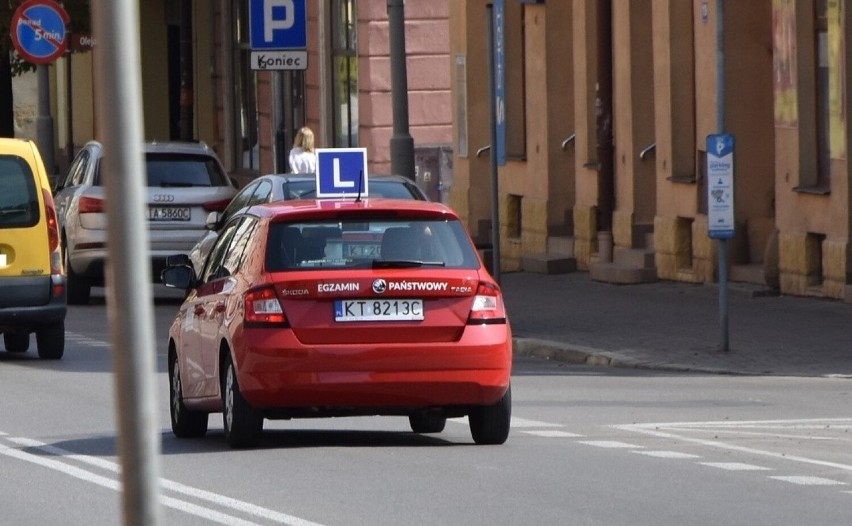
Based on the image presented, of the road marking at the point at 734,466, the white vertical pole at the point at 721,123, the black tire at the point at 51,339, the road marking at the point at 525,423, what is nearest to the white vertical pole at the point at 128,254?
the road marking at the point at 734,466

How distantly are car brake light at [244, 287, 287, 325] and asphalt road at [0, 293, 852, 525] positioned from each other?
2.38 feet

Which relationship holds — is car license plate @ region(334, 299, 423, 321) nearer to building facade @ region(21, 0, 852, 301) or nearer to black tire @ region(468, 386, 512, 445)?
black tire @ region(468, 386, 512, 445)

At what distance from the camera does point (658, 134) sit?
87.2 feet

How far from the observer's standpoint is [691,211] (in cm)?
2536

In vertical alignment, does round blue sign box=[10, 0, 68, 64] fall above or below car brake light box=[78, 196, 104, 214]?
above

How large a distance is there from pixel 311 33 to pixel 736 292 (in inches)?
591

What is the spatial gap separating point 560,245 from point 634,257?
2.84m

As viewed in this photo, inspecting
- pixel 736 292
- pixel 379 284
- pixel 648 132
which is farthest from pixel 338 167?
pixel 648 132

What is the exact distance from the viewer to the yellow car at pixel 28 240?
18422 millimetres

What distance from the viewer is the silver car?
82.4 feet

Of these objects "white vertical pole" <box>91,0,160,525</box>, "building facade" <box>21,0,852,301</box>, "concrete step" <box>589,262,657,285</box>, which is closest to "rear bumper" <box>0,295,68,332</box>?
"building facade" <box>21,0,852,301</box>

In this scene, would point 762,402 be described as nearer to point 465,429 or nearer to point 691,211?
point 465,429

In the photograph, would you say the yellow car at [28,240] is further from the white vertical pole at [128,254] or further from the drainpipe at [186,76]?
the drainpipe at [186,76]

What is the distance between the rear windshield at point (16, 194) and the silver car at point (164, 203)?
628cm
